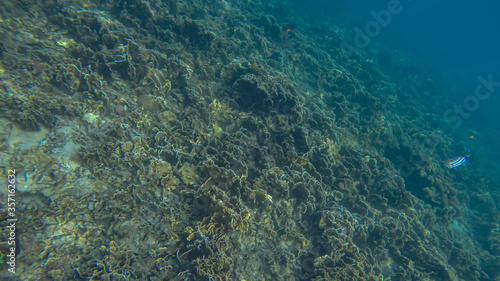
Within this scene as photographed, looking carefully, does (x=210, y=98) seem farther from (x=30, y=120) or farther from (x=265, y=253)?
(x=265, y=253)

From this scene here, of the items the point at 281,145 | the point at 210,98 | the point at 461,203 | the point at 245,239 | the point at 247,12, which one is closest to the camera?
the point at 245,239

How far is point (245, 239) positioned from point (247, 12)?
14033 millimetres

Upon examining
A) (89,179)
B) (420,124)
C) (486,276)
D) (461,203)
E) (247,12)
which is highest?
(420,124)

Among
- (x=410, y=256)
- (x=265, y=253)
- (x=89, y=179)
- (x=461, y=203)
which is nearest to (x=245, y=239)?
(x=265, y=253)

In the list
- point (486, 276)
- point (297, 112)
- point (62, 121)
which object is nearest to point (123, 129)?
point (62, 121)

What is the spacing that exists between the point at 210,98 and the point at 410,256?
877cm

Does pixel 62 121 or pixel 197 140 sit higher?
pixel 197 140

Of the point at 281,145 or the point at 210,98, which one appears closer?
the point at 281,145

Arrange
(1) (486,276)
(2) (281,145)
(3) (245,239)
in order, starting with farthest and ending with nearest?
1. (1) (486,276)
2. (2) (281,145)
3. (3) (245,239)

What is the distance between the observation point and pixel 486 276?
8.22 metres

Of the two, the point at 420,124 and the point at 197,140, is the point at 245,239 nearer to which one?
the point at 197,140

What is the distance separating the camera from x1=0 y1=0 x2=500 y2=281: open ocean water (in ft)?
13.2

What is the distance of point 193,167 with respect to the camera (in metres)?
5.47

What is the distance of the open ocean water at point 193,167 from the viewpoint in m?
4.02
